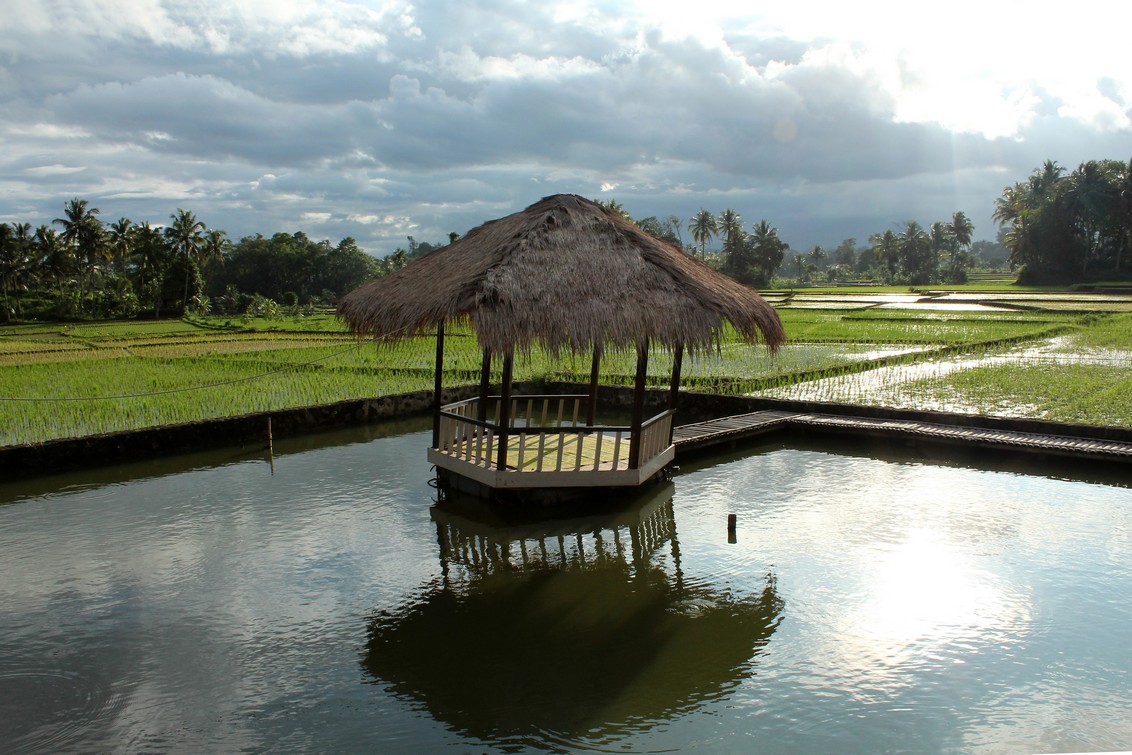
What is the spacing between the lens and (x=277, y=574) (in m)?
6.12

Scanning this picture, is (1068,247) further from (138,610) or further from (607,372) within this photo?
(138,610)

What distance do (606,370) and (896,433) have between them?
236 inches

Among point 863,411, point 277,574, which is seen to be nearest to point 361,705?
point 277,574

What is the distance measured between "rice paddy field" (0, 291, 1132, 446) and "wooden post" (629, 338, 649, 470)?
2.67 feet

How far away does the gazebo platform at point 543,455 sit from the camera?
7.42m

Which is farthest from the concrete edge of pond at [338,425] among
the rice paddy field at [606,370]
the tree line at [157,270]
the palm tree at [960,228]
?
the palm tree at [960,228]

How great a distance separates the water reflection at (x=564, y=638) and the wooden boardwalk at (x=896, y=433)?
3099mm

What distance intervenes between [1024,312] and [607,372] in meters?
18.3

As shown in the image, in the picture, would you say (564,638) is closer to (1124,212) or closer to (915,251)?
(1124,212)

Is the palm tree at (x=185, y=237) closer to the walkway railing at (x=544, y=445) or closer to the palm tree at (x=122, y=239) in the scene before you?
the palm tree at (x=122, y=239)

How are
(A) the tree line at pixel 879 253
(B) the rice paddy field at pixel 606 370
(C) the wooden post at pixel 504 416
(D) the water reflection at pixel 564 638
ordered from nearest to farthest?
1. (D) the water reflection at pixel 564 638
2. (C) the wooden post at pixel 504 416
3. (B) the rice paddy field at pixel 606 370
4. (A) the tree line at pixel 879 253

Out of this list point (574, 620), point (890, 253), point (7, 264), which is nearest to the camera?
point (574, 620)

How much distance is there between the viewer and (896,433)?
399 inches

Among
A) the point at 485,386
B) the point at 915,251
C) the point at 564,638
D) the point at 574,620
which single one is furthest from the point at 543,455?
the point at 915,251
